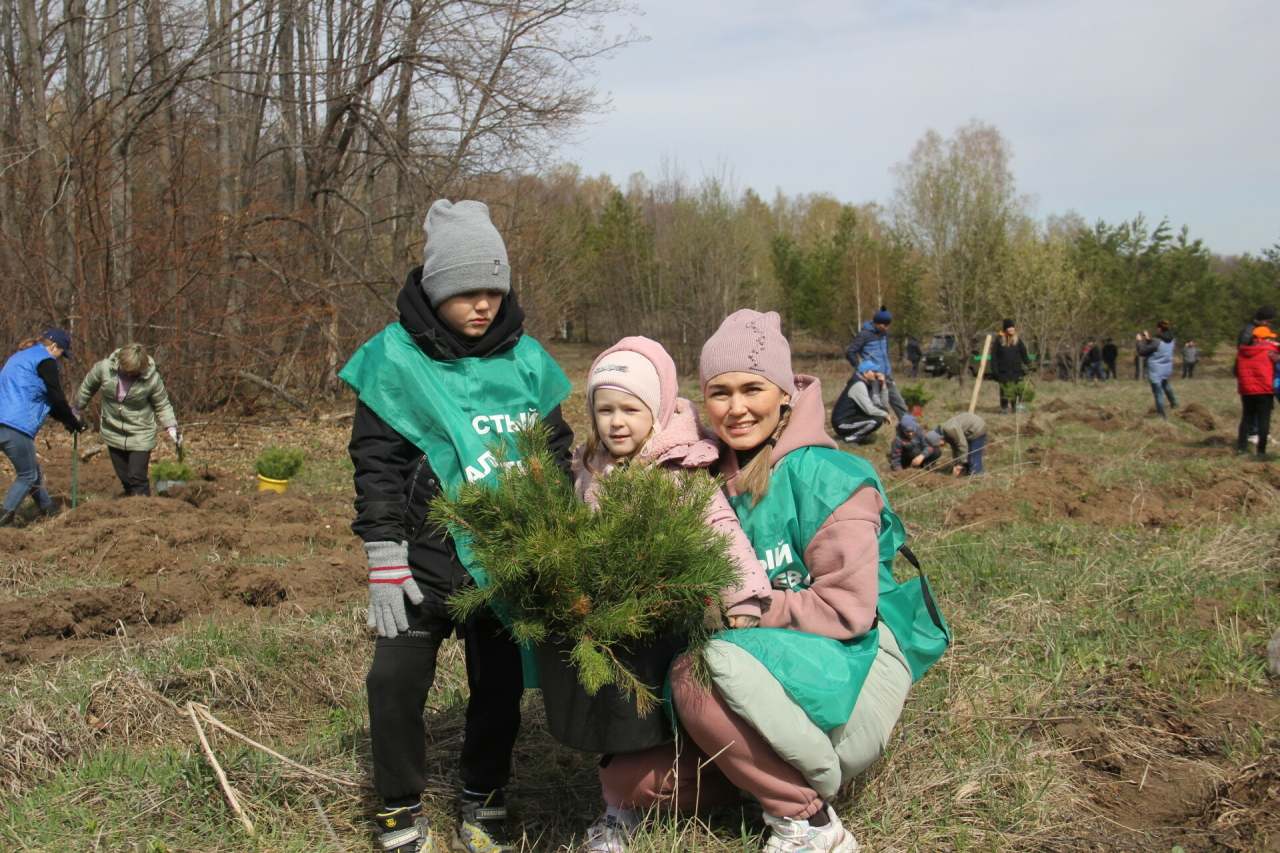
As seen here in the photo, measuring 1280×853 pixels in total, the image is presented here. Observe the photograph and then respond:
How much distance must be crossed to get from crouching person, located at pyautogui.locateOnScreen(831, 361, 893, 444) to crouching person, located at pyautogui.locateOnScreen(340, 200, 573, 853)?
330 inches

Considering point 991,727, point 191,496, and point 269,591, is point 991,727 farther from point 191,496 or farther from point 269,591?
point 191,496

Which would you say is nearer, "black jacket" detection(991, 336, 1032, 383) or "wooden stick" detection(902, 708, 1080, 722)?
"wooden stick" detection(902, 708, 1080, 722)

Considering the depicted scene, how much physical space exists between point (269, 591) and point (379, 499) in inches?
122

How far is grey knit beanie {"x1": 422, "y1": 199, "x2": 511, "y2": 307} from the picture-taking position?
256cm

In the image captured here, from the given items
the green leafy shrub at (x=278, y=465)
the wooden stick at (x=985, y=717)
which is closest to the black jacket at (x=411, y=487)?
the wooden stick at (x=985, y=717)

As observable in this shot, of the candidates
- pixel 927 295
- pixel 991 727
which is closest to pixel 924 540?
pixel 991 727

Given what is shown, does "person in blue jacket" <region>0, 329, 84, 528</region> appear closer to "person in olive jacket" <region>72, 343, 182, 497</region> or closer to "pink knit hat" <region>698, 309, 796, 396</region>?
"person in olive jacket" <region>72, 343, 182, 497</region>

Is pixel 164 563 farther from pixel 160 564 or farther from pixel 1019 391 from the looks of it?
pixel 1019 391

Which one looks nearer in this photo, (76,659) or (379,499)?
(379,499)

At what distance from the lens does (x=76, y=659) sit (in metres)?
3.89

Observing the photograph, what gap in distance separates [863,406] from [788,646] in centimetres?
865

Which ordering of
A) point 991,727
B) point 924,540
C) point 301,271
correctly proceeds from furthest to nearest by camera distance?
point 301,271 < point 924,540 < point 991,727

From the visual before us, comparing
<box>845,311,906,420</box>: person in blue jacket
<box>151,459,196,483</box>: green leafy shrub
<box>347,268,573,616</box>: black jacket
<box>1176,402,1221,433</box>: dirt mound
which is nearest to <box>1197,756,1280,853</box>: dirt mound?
<box>347,268,573,616</box>: black jacket

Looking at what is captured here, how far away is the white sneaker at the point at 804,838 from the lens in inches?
90.7
